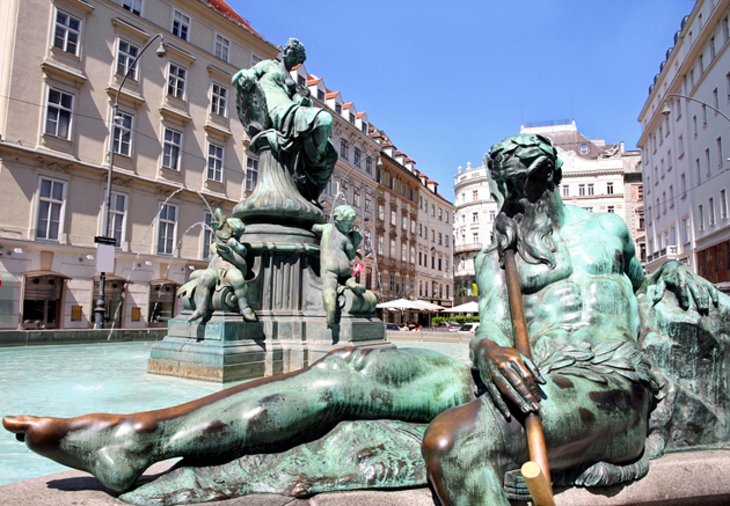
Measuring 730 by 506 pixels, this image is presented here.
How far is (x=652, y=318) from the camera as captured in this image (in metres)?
2.11

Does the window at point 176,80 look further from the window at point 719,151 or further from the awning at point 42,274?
the window at point 719,151

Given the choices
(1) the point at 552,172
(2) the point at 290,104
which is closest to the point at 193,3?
(2) the point at 290,104

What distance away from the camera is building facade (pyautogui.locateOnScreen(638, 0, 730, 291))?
27453 mm

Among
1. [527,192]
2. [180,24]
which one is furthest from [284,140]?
[180,24]

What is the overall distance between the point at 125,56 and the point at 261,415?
25.6 m

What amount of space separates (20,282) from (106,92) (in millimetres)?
8683

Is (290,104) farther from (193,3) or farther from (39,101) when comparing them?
(193,3)

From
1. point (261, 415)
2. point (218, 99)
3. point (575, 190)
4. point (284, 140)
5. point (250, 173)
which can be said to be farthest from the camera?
point (575, 190)

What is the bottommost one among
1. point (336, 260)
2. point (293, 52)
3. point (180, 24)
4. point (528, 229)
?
point (528, 229)

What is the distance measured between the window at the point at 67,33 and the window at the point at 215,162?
7.54 metres

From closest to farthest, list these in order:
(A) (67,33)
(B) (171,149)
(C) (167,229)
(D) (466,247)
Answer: (A) (67,33)
(C) (167,229)
(B) (171,149)
(D) (466,247)

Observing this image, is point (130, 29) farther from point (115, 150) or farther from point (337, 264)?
point (337, 264)

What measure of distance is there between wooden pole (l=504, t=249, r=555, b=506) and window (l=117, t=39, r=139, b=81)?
24826 millimetres

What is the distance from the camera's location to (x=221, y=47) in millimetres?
28188
